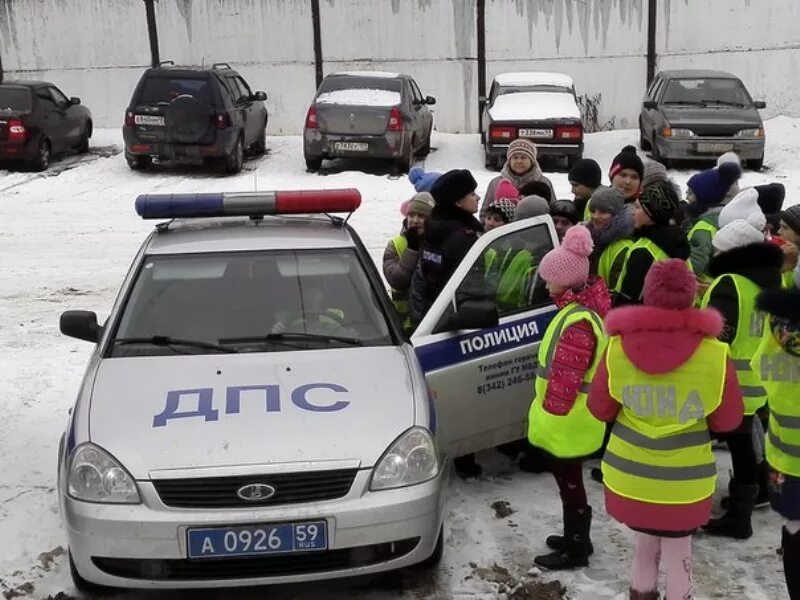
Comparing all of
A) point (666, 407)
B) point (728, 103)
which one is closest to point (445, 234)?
point (666, 407)

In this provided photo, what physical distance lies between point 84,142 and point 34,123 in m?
2.29

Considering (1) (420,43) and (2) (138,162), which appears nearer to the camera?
(2) (138,162)

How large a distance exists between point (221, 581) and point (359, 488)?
0.66 m

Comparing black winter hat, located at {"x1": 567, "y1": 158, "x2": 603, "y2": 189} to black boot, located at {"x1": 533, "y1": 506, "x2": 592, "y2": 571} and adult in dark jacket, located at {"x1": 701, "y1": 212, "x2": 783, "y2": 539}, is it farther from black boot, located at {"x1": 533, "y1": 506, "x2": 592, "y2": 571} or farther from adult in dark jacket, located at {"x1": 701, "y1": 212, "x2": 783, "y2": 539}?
black boot, located at {"x1": 533, "y1": 506, "x2": 592, "y2": 571}

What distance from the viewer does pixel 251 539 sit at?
160 inches

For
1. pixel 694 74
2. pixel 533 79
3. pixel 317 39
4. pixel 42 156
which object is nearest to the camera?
pixel 42 156

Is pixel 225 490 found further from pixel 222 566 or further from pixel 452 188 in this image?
pixel 452 188

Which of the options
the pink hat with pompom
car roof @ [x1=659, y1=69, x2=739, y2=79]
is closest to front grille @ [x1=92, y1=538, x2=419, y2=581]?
the pink hat with pompom

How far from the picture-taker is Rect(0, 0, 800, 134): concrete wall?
21.0 metres

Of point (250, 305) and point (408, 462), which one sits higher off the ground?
point (250, 305)

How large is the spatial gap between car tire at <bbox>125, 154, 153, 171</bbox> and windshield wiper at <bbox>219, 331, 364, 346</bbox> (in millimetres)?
Answer: 12784

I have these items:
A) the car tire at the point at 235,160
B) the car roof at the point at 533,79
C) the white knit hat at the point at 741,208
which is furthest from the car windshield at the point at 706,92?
the white knit hat at the point at 741,208

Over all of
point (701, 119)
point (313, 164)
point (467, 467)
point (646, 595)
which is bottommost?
point (467, 467)

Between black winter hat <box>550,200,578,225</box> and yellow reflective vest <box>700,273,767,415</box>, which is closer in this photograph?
yellow reflective vest <box>700,273,767,415</box>
